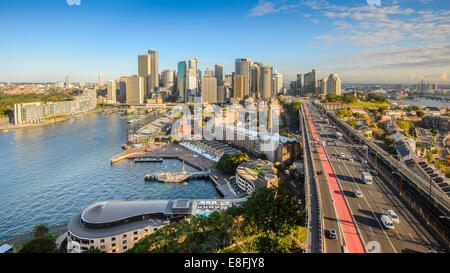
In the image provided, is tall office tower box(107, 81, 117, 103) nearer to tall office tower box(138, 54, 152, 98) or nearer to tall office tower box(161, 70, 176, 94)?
tall office tower box(138, 54, 152, 98)

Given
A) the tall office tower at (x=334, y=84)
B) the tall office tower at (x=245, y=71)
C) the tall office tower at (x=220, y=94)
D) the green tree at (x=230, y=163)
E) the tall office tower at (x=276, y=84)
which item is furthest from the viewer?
the tall office tower at (x=276, y=84)

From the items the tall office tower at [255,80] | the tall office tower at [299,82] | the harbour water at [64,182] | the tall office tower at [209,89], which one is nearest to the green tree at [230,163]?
the harbour water at [64,182]

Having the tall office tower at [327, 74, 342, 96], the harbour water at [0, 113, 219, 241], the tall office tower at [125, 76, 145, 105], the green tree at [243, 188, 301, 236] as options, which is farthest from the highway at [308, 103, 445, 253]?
the tall office tower at [125, 76, 145, 105]

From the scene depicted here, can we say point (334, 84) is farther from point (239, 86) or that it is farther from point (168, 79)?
point (168, 79)

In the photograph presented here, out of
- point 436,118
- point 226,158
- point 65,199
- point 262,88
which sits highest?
point 262,88

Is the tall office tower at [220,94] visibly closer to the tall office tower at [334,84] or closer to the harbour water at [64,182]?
the tall office tower at [334,84]
